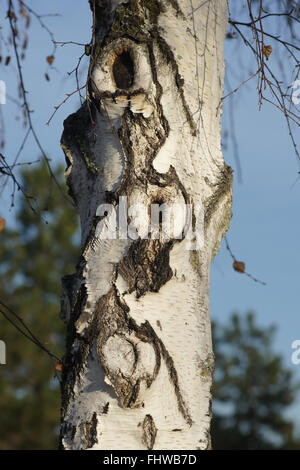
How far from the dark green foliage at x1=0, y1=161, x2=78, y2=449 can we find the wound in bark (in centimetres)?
800

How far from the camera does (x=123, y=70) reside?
1594 mm

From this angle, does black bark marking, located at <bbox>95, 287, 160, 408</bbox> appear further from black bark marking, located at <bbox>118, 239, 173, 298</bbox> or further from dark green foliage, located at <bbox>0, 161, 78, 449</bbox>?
dark green foliage, located at <bbox>0, 161, 78, 449</bbox>

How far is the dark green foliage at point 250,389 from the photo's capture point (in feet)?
44.8

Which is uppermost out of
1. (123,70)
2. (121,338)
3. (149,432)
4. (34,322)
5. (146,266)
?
(34,322)

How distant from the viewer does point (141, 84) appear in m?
1.53

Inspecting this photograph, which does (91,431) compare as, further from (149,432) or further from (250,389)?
(250,389)

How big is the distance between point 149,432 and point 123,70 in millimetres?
1055

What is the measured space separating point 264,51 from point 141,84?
647 millimetres

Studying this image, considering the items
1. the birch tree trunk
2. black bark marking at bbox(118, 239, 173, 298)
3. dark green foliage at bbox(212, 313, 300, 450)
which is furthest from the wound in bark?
dark green foliage at bbox(212, 313, 300, 450)

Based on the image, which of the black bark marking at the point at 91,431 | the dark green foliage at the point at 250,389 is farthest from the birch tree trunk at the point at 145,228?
the dark green foliage at the point at 250,389

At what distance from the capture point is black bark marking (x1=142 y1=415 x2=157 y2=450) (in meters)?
1.31

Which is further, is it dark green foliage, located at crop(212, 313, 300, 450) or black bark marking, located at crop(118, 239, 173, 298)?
dark green foliage, located at crop(212, 313, 300, 450)

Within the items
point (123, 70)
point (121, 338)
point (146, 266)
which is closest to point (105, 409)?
point (121, 338)
